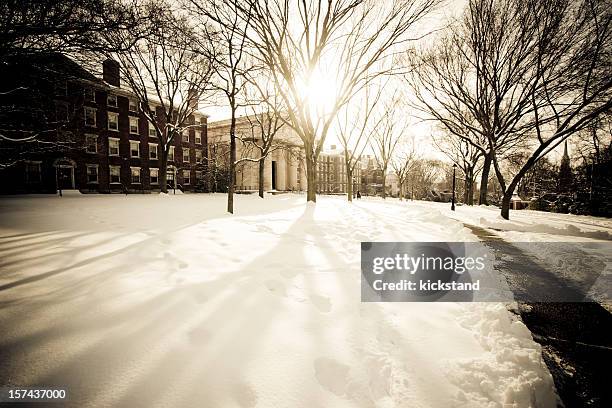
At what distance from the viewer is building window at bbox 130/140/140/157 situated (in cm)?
2892

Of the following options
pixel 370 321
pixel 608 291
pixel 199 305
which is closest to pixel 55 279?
pixel 199 305

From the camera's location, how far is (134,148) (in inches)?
1150

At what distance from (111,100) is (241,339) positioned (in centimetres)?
3480

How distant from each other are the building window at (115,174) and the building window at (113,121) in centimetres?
436

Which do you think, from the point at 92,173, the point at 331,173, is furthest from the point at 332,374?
the point at 331,173

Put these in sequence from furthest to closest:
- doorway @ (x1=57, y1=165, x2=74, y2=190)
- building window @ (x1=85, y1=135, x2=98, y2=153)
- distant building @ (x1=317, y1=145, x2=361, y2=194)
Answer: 1. distant building @ (x1=317, y1=145, x2=361, y2=194)
2. building window @ (x1=85, y1=135, x2=98, y2=153)
3. doorway @ (x1=57, y1=165, x2=74, y2=190)

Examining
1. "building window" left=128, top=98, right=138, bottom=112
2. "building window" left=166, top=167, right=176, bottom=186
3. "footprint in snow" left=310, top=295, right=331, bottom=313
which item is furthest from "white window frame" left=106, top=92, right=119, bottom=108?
"footprint in snow" left=310, top=295, right=331, bottom=313

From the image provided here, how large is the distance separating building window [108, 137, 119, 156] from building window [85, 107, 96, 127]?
1985mm

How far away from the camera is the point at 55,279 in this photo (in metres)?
3.18

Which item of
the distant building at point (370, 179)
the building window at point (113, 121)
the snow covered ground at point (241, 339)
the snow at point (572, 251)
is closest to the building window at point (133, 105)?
the building window at point (113, 121)

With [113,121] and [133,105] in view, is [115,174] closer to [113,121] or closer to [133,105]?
[113,121]

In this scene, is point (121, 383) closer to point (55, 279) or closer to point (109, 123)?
point (55, 279)

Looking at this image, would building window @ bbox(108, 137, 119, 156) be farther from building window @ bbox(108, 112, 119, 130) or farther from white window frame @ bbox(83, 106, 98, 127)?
white window frame @ bbox(83, 106, 98, 127)

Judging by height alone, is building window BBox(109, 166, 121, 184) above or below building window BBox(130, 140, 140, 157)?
below
